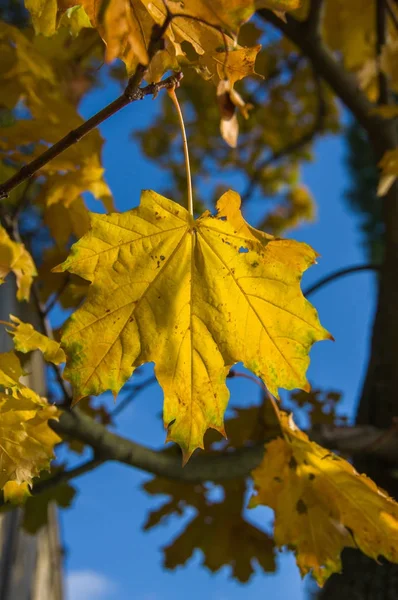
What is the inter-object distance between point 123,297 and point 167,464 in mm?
732

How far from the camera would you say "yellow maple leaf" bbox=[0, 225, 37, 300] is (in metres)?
0.84

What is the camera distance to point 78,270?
0.68 m

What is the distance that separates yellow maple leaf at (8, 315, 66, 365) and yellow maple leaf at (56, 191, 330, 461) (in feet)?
0.56

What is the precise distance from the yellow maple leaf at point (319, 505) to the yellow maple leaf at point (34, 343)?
423 millimetres

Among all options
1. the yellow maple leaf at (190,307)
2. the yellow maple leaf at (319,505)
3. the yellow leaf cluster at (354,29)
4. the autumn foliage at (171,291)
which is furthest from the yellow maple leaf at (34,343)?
the yellow leaf cluster at (354,29)

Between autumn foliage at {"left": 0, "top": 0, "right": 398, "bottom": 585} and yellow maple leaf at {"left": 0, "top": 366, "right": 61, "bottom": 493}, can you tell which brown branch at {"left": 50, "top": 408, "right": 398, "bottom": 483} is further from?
yellow maple leaf at {"left": 0, "top": 366, "right": 61, "bottom": 493}

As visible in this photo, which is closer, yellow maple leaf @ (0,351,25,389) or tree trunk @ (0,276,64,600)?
yellow maple leaf @ (0,351,25,389)

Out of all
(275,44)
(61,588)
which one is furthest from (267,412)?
(61,588)

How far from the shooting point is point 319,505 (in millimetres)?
980

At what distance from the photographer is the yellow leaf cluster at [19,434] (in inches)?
28.1

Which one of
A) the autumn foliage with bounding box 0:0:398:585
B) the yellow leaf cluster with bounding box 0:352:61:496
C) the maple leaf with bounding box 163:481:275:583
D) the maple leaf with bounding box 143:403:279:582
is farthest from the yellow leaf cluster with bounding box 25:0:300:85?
the maple leaf with bounding box 163:481:275:583

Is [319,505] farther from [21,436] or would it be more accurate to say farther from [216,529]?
[216,529]

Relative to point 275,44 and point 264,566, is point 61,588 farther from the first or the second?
point 275,44

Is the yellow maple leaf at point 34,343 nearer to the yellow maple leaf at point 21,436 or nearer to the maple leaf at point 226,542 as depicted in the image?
the yellow maple leaf at point 21,436
